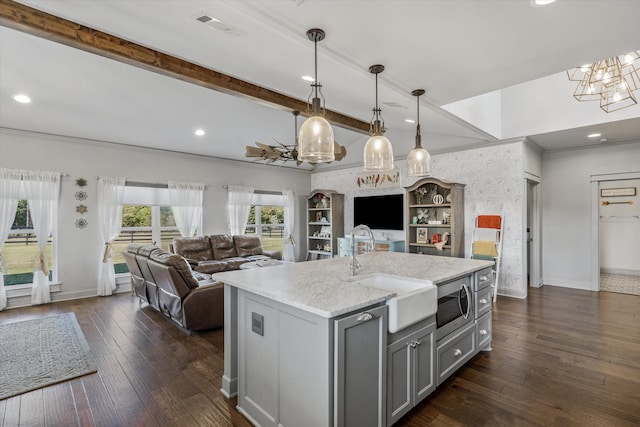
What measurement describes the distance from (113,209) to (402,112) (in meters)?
5.11

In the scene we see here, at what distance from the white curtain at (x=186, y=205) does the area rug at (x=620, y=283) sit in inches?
307

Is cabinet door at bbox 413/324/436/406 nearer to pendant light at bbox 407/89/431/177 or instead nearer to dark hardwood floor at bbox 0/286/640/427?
dark hardwood floor at bbox 0/286/640/427

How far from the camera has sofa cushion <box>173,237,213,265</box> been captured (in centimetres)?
578

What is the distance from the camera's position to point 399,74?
9.51 ft

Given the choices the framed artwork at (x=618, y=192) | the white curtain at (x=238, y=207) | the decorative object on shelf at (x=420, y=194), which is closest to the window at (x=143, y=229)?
the white curtain at (x=238, y=207)

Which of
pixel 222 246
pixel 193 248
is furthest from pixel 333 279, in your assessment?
pixel 222 246

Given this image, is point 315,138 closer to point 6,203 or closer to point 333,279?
point 333,279

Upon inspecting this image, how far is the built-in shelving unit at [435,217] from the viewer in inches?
212

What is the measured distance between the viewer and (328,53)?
2.45m

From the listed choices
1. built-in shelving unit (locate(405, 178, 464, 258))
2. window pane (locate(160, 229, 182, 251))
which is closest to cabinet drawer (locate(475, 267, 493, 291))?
built-in shelving unit (locate(405, 178, 464, 258))

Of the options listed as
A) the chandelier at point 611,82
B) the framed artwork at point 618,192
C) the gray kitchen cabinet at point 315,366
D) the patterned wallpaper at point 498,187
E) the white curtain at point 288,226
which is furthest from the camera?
the white curtain at point 288,226

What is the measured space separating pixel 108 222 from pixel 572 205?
8414mm

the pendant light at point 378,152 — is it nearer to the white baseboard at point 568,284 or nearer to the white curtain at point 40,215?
the white curtain at point 40,215

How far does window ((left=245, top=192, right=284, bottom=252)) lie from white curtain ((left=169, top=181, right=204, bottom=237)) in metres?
1.44
